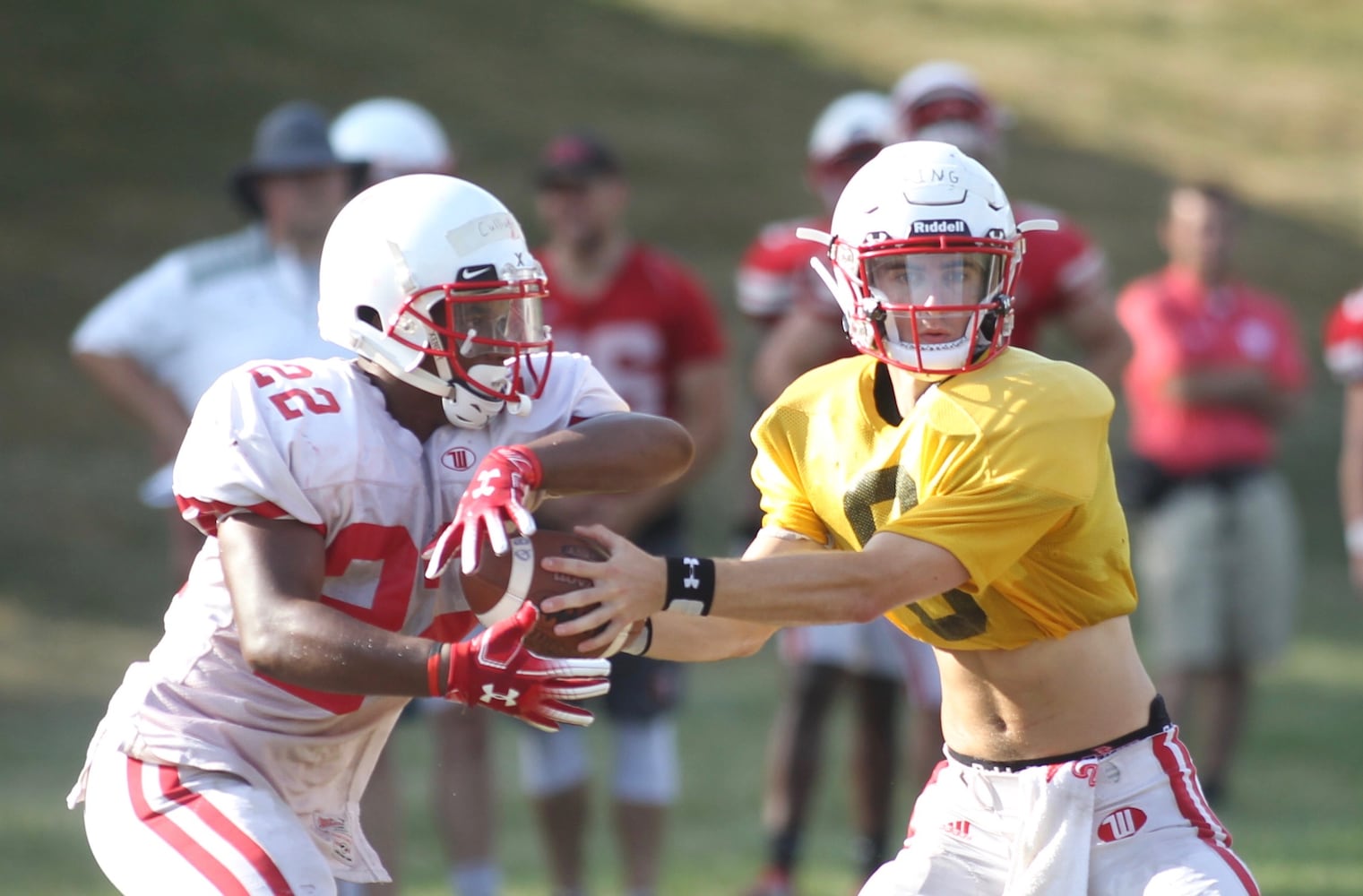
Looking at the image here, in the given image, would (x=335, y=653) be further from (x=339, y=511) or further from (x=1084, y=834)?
(x=1084, y=834)

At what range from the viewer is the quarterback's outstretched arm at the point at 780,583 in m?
3.25

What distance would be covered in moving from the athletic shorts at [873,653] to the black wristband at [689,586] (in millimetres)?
2635

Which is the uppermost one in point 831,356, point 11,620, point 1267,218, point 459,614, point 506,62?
point 506,62

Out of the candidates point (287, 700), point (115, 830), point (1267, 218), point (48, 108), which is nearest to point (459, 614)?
point (287, 700)

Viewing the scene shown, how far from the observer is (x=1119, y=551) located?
12.0 ft

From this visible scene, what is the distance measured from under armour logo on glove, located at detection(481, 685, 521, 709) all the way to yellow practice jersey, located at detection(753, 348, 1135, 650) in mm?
807

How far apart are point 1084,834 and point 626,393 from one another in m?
3.15

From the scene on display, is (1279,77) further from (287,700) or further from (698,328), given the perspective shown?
(287,700)

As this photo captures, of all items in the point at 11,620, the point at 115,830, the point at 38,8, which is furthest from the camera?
the point at 38,8

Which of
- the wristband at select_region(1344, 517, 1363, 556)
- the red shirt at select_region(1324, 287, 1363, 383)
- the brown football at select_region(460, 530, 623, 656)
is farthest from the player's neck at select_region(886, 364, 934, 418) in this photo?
the wristband at select_region(1344, 517, 1363, 556)

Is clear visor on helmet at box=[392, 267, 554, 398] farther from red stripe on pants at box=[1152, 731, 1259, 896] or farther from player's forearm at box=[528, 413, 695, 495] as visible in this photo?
red stripe on pants at box=[1152, 731, 1259, 896]

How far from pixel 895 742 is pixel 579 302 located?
1836 millimetres

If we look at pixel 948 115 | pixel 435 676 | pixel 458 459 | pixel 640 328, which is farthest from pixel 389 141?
pixel 435 676

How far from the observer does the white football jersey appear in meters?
3.41
